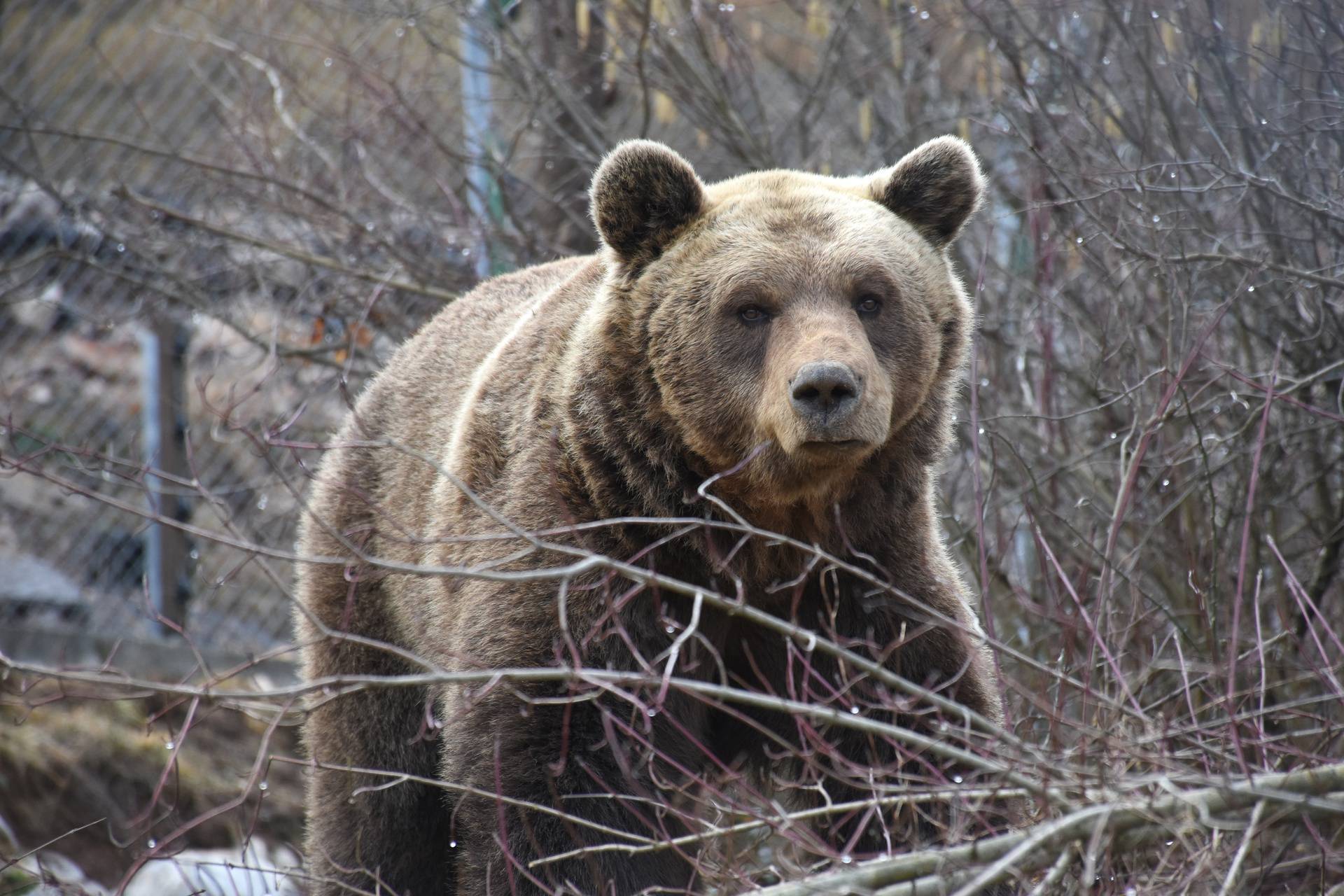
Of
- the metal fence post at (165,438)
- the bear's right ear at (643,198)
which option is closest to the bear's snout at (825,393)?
the bear's right ear at (643,198)

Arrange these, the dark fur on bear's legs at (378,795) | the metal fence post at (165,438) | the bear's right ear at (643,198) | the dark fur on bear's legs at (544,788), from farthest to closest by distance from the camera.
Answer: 1. the metal fence post at (165,438)
2. the dark fur on bear's legs at (378,795)
3. the bear's right ear at (643,198)
4. the dark fur on bear's legs at (544,788)

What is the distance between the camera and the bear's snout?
3.46 m

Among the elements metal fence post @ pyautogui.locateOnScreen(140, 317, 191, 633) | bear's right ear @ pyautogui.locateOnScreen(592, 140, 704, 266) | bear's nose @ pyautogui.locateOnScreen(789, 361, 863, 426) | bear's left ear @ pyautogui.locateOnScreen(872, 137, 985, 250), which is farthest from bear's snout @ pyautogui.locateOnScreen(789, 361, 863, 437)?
metal fence post @ pyautogui.locateOnScreen(140, 317, 191, 633)

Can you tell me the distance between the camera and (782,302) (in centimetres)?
388

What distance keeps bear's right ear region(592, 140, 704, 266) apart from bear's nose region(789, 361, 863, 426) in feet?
2.85

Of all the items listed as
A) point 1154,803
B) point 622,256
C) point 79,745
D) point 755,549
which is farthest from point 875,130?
point 1154,803

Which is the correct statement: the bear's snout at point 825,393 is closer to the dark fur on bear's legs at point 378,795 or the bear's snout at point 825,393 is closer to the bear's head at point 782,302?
the bear's head at point 782,302

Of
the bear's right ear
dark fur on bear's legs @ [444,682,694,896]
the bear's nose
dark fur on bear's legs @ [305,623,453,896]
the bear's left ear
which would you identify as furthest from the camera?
dark fur on bear's legs @ [305,623,453,896]

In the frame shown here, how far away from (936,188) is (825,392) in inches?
42.9

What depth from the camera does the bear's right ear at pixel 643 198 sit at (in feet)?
13.4

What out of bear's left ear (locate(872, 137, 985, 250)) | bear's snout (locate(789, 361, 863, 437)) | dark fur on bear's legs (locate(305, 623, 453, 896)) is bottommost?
dark fur on bear's legs (locate(305, 623, 453, 896))

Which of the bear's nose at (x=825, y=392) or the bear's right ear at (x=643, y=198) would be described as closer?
the bear's nose at (x=825, y=392)

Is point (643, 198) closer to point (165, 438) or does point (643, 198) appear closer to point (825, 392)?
point (825, 392)

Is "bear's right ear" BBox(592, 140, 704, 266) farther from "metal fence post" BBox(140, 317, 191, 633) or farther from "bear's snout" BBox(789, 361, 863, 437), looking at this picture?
"metal fence post" BBox(140, 317, 191, 633)
